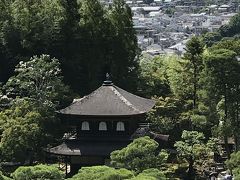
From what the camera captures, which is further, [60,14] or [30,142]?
[60,14]

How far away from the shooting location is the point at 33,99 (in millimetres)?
36875

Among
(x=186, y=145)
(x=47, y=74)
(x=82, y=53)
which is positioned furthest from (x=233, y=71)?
(x=82, y=53)

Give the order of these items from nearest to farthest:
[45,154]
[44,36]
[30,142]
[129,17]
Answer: [30,142] → [45,154] → [44,36] → [129,17]

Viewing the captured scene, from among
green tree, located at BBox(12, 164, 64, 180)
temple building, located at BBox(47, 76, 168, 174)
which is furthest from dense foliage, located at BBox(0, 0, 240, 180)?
green tree, located at BBox(12, 164, 64, 180)

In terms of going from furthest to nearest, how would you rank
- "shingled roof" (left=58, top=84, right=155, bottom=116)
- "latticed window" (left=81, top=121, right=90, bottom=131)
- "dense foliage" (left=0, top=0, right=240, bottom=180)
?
"latticed window" (left=81, top=121, right=90, bottom=131), "shingled roof" (left=58, top=84, right=155, bottom=116), "dense foliage" (left=0, top=0, right=240, bottom=180)

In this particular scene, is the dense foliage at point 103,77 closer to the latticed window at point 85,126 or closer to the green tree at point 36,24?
the green tree at point 36,24

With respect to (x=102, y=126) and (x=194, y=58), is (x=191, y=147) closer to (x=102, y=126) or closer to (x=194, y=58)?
(x=102, y=126)

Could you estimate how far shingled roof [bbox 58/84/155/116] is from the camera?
34281 mm

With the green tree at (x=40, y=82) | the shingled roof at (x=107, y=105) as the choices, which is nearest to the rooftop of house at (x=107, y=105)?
the shingled roof at (x=107, y=105)

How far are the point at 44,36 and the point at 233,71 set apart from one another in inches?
579

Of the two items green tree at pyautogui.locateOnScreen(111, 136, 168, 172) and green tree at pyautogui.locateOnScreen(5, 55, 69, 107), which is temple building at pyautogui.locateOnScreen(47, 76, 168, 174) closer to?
green tree at pyautogui.locateOnScreen(5, 55, 69, 107)

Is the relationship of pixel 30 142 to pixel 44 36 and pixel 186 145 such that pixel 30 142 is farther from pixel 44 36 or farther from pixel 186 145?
pixel 44 36

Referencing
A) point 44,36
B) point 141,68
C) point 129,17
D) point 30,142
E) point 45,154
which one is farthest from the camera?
point 141,68

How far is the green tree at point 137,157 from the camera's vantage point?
2781 centimetres
